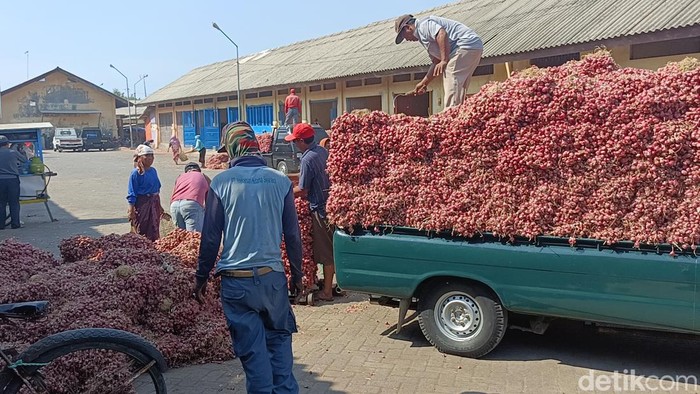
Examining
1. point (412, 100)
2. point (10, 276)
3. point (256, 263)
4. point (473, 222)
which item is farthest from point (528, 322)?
point (10, 276)

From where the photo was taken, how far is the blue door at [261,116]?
31.5 m

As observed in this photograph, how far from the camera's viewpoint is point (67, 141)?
164ft

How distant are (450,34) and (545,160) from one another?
2.50m

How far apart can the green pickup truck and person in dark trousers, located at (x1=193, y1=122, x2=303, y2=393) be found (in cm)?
156

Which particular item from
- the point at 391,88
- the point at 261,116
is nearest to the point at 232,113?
the point at 261,116

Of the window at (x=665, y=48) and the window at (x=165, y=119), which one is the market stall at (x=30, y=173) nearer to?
the window at (x=665, y=48)

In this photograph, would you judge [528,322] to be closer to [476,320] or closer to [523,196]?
[476,320]

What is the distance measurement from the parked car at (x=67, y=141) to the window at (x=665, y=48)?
45475mm

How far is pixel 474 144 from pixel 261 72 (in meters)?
29.3

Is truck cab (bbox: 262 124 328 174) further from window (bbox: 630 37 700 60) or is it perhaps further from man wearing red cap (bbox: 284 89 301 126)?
window (bbox: 630 37 700 60)

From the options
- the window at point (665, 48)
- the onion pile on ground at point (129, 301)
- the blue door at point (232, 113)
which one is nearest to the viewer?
the onion pile on ground at point (129, 301)

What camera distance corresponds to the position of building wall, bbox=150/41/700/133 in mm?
14203

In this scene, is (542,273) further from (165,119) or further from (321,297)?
(165,119)

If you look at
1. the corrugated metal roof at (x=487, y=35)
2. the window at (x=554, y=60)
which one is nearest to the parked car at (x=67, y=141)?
the corrugated metal roof at (x=487, y=35)
